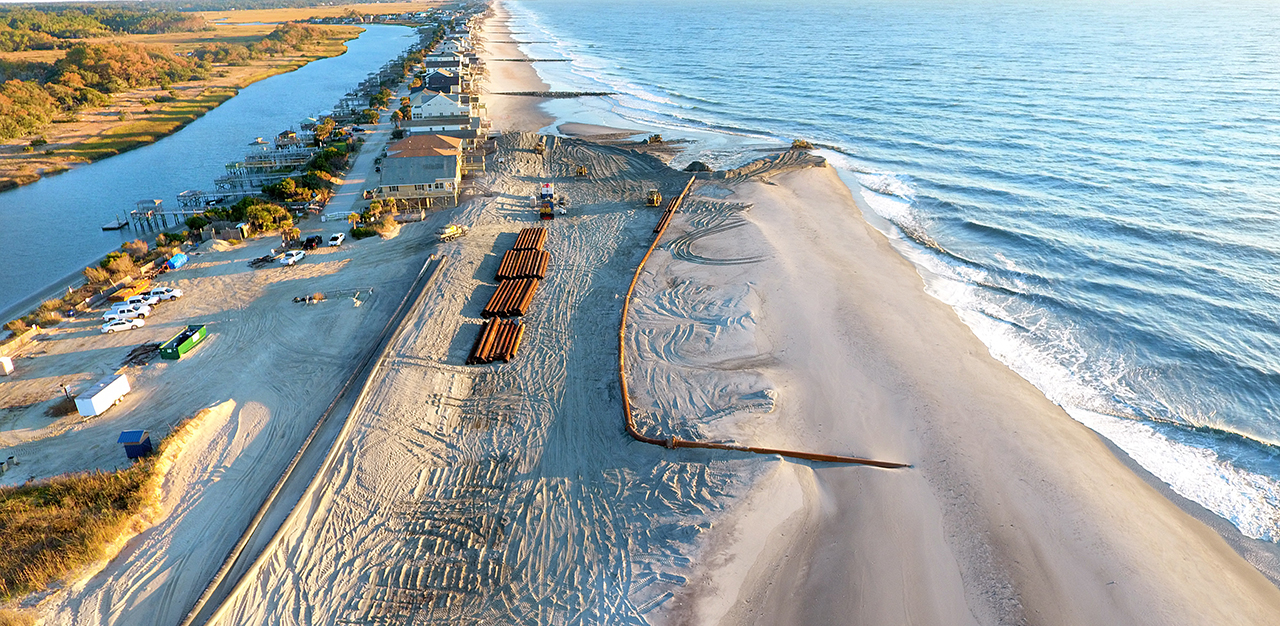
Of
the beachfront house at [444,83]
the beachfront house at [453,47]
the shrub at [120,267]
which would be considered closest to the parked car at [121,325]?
the shrub at [120,267]

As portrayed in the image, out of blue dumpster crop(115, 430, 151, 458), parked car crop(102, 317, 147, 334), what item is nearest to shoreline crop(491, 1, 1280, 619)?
blue dumpster crop(115, 430, 151, 458)

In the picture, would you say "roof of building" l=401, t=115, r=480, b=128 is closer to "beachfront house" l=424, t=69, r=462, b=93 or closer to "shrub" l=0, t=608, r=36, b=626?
"beachfront house" l=424, t=69, r=462, b=93

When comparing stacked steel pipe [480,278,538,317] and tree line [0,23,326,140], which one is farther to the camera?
tree line [0,23,326,140]

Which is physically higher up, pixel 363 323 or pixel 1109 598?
pixel 1109 598

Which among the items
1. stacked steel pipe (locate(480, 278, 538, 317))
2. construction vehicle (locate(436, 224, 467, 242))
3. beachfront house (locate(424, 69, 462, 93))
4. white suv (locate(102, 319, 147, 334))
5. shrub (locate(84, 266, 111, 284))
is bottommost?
shrub (locate(84, 266, 111, 284))

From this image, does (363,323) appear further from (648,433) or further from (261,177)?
(261,177)

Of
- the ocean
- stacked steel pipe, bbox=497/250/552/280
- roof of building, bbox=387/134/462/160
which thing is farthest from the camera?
roof of building, bbox=387/134/462/160

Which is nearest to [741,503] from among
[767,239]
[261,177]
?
[767,239]

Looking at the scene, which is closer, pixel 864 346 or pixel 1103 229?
pixel 864 346
